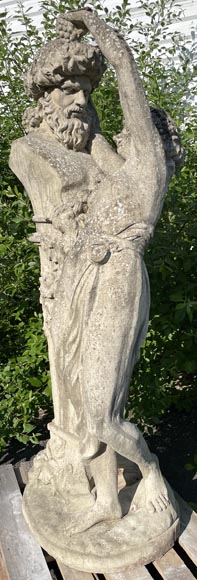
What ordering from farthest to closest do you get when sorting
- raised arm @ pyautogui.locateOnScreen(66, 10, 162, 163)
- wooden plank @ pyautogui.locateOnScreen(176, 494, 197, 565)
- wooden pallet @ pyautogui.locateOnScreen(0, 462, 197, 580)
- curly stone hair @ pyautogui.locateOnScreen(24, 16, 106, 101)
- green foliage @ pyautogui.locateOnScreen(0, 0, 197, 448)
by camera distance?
green foliage @ pyautogui.locateOnScreen(0, 0, 197, 448), wooden plank @ pyautogui.locateOnScreen(176, 494, 197, 565), wooden pallet @ pyautogui.locateOnScreen(0, 462, 197, 580), curly stone hair @ pyautogui.locateOnScreen(24, 16, 106, 101), raised arm @ pyautogui.locateOnScreen(66, 10, 162, 163)

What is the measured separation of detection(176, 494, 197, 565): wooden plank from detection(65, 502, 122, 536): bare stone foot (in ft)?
0.97

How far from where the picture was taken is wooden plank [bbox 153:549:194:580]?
2.30 meters

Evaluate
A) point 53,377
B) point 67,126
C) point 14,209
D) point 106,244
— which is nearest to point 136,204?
point 106,244

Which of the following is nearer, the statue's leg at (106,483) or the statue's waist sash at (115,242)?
the statue's waist sash at (115,242)

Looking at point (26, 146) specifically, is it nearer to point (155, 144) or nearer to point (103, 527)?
point (155, 144)

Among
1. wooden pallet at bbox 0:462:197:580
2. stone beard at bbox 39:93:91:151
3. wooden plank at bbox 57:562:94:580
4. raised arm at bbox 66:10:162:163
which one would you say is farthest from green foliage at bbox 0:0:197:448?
raised arm at bbox 66:10:162:163

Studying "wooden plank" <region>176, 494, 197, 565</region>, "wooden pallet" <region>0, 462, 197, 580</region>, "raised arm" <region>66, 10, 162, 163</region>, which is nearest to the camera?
"raised arm" <region>66, 10, 162, 163</region>

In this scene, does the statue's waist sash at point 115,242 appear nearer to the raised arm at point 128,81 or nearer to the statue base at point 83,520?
the raised arm at point 128,81

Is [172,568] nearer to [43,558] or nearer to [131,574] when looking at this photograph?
[131,574]

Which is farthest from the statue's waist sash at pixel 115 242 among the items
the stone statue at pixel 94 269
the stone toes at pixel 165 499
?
the stone toes at pixel 165 499

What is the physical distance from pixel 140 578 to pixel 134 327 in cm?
96

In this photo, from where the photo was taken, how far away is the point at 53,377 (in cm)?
259

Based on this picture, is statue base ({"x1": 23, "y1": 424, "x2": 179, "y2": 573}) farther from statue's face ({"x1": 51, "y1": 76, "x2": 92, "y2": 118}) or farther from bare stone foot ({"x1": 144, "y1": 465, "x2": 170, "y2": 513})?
statue's face ({"x1": 51, "y1": 76, "x2": 92, "y2": 118})

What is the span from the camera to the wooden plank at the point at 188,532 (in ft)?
7.98
